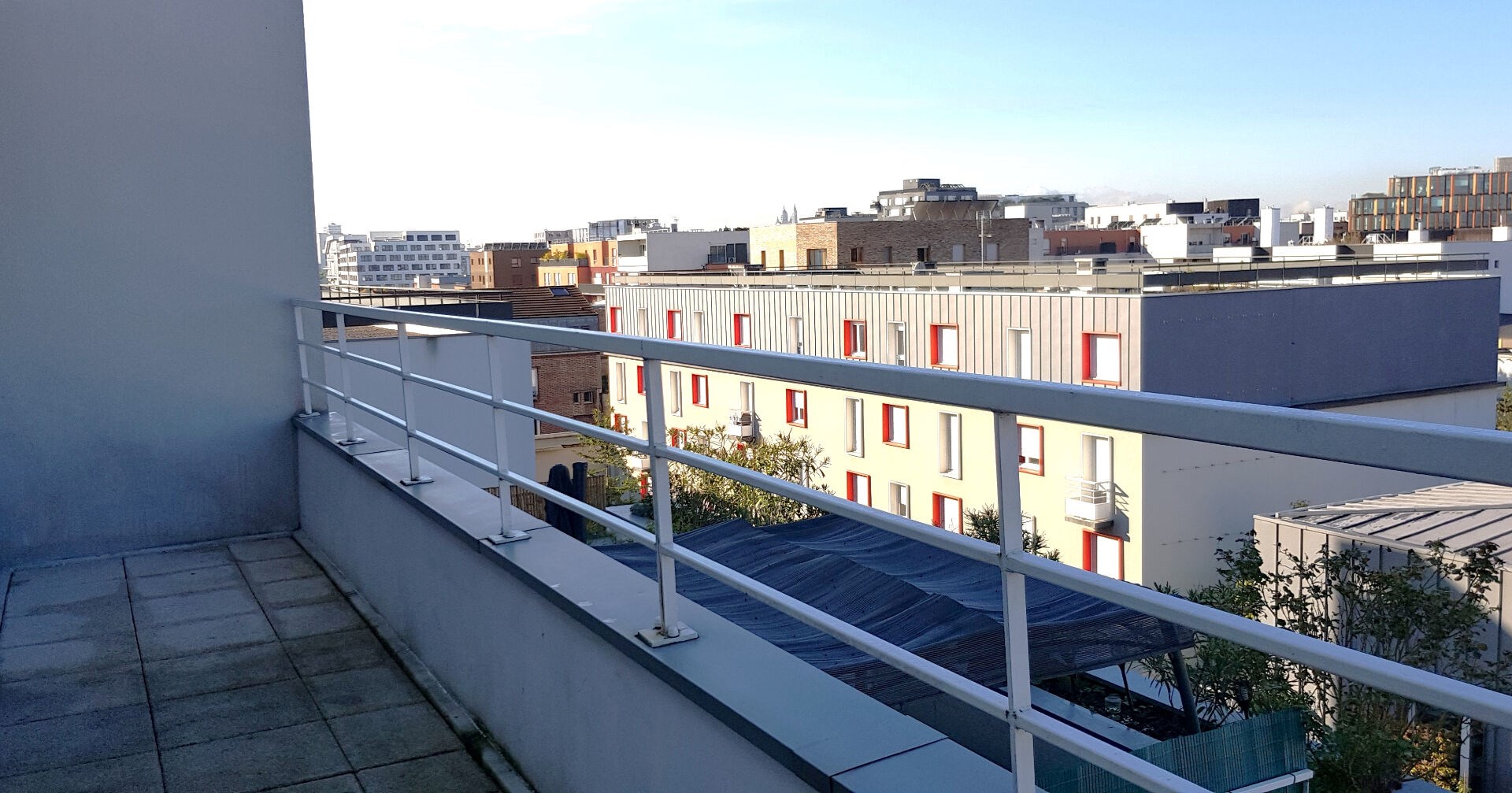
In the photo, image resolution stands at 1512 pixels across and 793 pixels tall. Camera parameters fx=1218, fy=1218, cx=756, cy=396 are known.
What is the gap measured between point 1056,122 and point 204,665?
413 ft

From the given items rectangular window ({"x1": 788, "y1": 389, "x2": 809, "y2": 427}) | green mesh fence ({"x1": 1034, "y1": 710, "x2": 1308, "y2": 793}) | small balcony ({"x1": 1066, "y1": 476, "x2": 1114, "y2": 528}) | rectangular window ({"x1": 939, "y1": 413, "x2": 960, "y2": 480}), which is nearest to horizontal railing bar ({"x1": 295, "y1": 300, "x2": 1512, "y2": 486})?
green mesh fence ({"x1": 1034, "y1": 710, "x2": 1308, "y2": 793})

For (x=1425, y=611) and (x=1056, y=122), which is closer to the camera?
(x=1425, y=611)

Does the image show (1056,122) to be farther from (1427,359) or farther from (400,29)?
(400,29)

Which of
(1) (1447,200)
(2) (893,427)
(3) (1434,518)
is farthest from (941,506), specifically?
(1) (1447,200)

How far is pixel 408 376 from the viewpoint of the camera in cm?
427

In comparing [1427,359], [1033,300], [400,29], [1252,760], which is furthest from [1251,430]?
[1427,359]

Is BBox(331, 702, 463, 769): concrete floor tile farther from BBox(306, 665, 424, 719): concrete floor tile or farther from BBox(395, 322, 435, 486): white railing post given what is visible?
BBox(395, 322, 435, 486): white railing post

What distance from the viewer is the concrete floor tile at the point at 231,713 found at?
3.74 meters

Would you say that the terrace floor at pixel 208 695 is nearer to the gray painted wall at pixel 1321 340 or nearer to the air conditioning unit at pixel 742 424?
the gray painted wall at pixel 1321 340

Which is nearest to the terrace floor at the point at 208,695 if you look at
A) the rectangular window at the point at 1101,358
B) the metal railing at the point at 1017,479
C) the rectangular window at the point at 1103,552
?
the metal railing at the point at 1017,479

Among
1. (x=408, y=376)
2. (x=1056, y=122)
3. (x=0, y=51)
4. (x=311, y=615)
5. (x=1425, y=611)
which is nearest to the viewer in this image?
(x=1425, y=611)

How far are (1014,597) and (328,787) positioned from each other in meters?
2.48

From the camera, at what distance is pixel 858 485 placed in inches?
→ 1264

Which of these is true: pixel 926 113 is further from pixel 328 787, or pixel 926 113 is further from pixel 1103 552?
pixel 328 787
